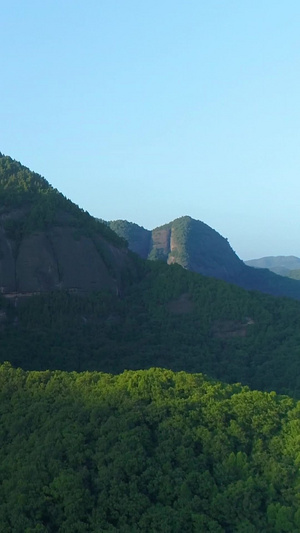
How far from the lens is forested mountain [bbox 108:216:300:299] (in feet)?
281

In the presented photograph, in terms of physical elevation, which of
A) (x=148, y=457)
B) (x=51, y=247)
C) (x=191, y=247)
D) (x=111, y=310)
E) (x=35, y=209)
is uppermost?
(x=191, y=247)

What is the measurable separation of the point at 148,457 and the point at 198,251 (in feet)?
229

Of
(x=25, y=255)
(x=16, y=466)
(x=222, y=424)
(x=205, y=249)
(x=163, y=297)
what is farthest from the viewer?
(x=205, y=249)

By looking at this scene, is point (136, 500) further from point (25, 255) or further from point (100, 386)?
point (25, 255)

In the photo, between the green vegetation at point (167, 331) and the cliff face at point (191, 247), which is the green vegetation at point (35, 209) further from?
the cliff face at point (191, 247)

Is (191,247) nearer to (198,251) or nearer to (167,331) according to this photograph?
(198,251)

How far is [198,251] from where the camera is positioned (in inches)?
3524

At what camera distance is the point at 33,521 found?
60.3ft

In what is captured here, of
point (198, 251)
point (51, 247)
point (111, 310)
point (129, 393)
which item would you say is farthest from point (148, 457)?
point (198, 251)

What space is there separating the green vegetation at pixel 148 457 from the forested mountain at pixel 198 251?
58.7 meters

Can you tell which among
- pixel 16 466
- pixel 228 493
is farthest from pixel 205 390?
pixel 16 466

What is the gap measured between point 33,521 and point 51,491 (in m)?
0.96

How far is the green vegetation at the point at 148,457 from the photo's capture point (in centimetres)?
1856

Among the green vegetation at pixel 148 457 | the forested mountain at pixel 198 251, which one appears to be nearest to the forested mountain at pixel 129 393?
the green vegetation at pixel 148 457
